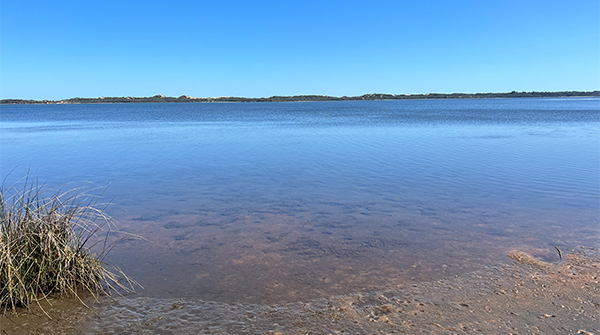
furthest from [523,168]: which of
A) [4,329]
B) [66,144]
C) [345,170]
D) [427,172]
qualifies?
[66,144]

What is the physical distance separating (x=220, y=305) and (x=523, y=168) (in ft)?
37.3

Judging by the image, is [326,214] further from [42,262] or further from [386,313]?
[42,262]

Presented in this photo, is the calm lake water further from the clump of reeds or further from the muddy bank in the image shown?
the clump of reeds

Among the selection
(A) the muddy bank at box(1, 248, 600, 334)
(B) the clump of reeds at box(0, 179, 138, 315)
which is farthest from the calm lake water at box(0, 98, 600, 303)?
(B) the clump of reeds at box(0, 179, 138, 315)

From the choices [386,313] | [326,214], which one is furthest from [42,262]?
[326,214]

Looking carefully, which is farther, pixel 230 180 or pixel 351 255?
pixel 230 180

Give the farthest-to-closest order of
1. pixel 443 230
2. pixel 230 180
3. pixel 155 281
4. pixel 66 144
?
pixel 66 144
pixel 230 180
pixel 443 230
pixel 155 281

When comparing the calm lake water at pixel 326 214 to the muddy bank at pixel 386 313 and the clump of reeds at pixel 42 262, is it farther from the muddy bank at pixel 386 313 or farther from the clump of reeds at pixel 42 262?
the clump of reeds at pixel 42 262

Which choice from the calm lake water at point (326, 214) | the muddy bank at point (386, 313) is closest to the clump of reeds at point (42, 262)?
the muddy bank at point (386, 313)

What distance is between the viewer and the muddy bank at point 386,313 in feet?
13.1

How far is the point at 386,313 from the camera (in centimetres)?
429

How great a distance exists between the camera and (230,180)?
11.5m

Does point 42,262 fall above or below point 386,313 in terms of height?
above

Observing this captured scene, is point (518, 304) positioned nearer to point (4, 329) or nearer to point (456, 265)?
point (456, 265)
